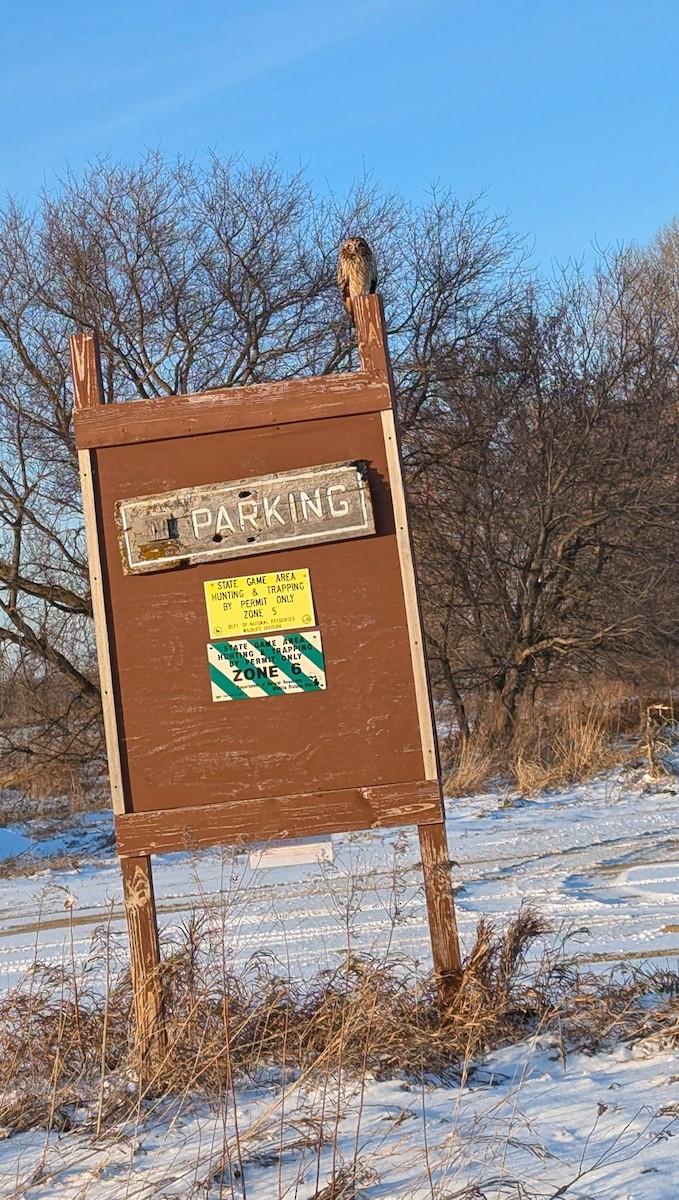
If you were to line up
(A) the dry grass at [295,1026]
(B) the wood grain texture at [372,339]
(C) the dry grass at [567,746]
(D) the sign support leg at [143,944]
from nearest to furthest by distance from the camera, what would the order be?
(A) the dry grass at [295,1026] → (D) the sign support leg at [143,944] → (B) the wood grain texture at [372,339] → (C) the dry grass at [567,746]

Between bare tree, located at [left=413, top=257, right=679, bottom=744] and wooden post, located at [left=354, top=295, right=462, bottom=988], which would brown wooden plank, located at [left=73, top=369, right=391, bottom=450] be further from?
bare tree, located at [left=413, top=257, right=679, bottom=744]

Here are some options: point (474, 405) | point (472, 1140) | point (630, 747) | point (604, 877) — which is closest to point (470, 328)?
point (474, 405)

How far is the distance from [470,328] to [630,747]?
20.4 feet

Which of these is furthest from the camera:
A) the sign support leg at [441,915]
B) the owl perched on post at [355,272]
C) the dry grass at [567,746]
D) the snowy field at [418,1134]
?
the dry grass at [567,746]

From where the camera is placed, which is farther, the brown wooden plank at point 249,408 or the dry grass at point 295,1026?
the brown wooden plank at point 249,408

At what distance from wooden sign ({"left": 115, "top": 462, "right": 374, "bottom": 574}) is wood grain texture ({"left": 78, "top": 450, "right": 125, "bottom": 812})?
0.21 meters

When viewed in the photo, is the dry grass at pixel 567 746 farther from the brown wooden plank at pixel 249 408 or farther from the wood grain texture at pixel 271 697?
the brown wooden plank at pixel 249 408

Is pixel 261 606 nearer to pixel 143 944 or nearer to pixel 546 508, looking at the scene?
pixel 143 944

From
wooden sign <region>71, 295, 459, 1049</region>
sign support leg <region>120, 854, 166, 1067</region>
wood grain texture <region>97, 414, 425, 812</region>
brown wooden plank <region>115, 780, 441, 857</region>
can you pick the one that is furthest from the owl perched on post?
sign support leg <region>120, 854, 166, 1067</region>

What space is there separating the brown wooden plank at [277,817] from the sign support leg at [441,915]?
14 cm

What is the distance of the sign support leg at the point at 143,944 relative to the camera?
4.07 metres

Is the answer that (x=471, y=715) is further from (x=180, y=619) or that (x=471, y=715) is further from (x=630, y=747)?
(x=180, y=619)

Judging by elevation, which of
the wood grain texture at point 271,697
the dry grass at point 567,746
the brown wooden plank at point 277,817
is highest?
the wood grain texture at point 271,697

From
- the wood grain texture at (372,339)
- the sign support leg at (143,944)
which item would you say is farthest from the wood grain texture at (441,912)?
the wood grain texture at (372,339)
